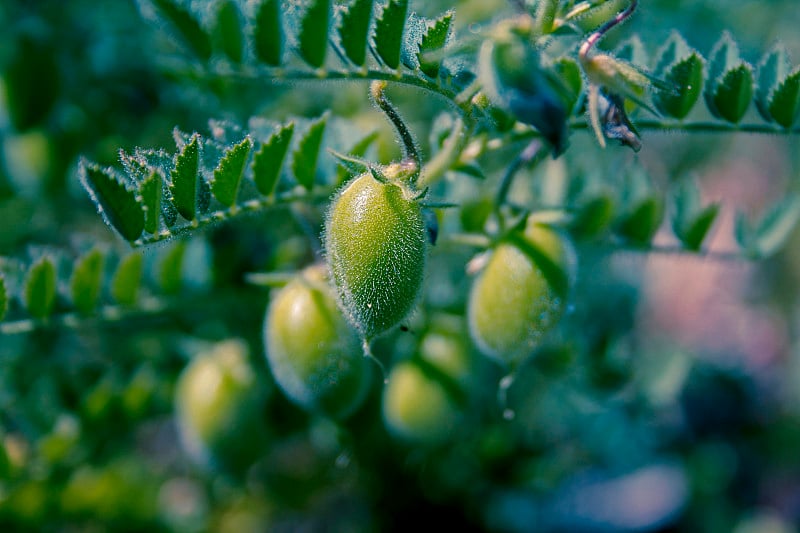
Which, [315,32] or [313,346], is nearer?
[315,32]

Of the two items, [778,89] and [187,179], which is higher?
[778,89]

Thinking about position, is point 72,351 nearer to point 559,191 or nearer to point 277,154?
point 277,154

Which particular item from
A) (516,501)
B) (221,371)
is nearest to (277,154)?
(221,371)

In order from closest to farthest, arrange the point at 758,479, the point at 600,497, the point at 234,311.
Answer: the point at 234,311 → the point at 600,497 → the point at 758,479

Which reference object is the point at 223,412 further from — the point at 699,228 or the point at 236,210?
the point at 699,228

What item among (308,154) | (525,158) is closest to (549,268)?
(525,158)

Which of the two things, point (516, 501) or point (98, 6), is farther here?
point (516, 501)

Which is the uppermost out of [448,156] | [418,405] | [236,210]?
[448,156]

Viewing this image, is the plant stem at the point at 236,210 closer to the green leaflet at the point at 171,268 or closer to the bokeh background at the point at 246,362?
the bokeh background at the point at 246,362
